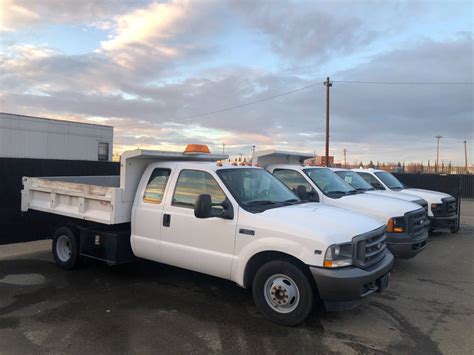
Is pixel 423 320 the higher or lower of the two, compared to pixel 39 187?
lower

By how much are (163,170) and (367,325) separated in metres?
3.37

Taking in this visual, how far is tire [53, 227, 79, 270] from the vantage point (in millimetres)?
6844

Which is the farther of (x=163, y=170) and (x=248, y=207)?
(x=163, y=170)

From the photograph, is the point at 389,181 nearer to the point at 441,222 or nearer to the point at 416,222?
the point at 441,222

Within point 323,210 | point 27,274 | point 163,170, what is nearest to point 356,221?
point 323,210

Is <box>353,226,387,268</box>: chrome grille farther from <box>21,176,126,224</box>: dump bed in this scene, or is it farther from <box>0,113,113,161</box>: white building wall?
<box>0,113,113,161</box>: white building wall

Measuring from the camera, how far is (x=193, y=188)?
18.6 ft

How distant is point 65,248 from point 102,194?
1.60 m

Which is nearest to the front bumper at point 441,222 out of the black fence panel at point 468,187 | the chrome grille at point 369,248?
the chrome grille at point 369,248

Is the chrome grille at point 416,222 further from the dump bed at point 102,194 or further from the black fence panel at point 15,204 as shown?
the black fence panel at point 15,204

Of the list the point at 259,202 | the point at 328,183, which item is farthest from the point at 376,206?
the point at 259,202

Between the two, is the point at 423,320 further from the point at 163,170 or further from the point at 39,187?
the point at 39,187

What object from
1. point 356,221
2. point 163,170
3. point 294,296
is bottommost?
point 294,296

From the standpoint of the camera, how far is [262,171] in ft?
20.6
